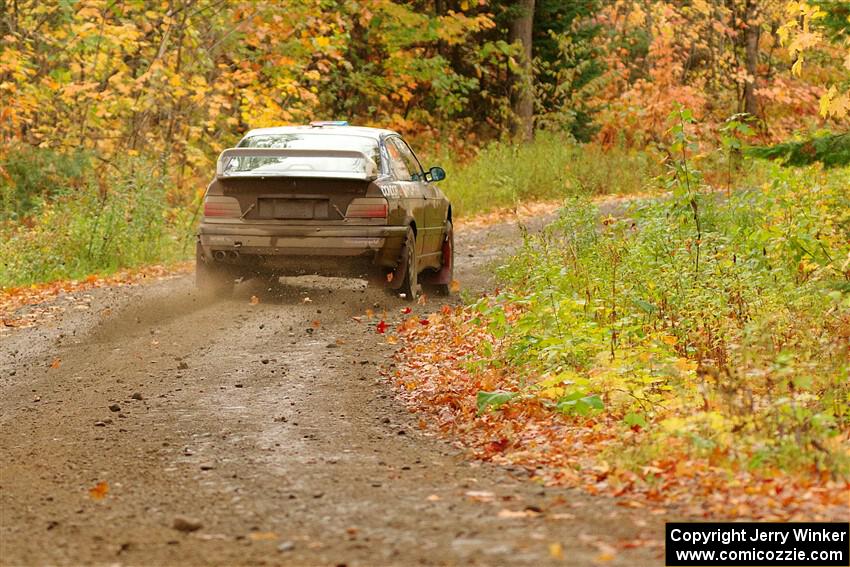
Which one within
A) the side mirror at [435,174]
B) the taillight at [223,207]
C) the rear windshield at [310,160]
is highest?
the rear windshield at [310,160]

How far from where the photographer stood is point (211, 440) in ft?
25.1

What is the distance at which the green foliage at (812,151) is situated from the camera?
26.8 feet

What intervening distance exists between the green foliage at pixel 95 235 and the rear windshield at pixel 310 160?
4.45 meters

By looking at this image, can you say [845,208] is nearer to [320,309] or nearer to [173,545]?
[320,309]

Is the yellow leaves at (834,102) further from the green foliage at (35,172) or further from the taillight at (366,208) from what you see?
the green foliage at (35,172)

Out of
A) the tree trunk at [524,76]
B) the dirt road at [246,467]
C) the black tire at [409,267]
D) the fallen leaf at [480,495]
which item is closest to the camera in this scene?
the dirt road at [246,467]

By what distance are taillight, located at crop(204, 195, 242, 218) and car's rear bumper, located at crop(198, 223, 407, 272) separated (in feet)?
0.39

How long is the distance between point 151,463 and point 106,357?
3.87m

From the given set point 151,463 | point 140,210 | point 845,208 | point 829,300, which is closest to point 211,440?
point 151,463

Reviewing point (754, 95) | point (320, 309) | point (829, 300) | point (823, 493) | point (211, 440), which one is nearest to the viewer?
point (823, 493)

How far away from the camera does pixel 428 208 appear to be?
14523 mm

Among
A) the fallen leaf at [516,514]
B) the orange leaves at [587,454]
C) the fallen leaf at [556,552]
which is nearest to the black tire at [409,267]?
the orange leaves at [587,454]

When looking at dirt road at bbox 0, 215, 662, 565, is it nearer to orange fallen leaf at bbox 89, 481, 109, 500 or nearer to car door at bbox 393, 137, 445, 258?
orange fallen leaf at bbox 89, 481, 109, 500

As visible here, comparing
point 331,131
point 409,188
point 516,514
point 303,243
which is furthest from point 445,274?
point 516,514
